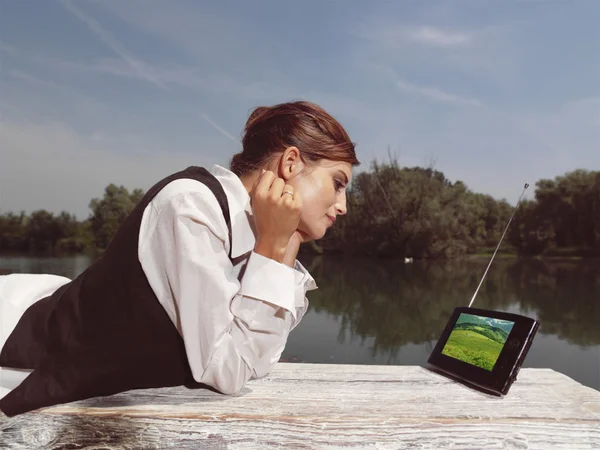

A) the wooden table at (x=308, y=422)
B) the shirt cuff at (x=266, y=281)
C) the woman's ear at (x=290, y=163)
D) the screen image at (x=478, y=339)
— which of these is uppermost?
the woman's ear at (x=290, y=163)

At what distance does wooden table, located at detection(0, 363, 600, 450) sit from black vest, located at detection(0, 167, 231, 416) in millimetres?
41

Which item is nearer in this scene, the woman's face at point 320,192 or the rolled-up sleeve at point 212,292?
the rolled-up sleeve at point 212,292

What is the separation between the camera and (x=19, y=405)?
1299 mm

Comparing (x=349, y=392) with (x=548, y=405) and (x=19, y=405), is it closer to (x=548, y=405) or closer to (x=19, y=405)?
(x=548, y=405)

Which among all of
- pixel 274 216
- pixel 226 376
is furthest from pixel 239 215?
pixel 226 376

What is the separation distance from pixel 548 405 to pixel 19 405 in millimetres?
1304

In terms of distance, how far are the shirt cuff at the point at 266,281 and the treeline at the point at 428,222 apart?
2403 centimetres

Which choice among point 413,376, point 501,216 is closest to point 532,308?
point 501,216

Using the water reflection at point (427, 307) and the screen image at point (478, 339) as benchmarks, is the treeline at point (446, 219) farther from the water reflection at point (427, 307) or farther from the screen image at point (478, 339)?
the screen image at point (478, 339)

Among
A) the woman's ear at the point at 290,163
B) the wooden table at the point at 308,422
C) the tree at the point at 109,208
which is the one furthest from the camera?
the tree at the point at 109,208

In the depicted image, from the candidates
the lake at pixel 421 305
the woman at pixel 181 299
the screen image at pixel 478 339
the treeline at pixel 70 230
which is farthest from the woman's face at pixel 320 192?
the treeline at pixel 70 230

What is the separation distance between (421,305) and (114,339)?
20.4m

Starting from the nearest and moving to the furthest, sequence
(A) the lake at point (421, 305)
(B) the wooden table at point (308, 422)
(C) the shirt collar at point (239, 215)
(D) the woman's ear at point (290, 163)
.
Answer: (B) the wooden table at point (308, 422)
(C) the shirt collar at point (239, 215)
(D) the woman's ear at point (290, 163)
(A) the lake at point (421, 305)

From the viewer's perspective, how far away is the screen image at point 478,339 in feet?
5.08
